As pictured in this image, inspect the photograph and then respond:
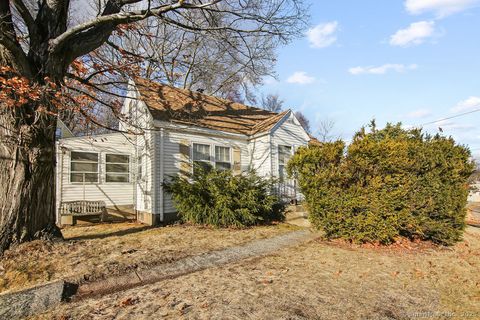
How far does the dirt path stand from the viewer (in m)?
4.00

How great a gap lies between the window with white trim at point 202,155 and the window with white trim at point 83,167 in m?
4.05

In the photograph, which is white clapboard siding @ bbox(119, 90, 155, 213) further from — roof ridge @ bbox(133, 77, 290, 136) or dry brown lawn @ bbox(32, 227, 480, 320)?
dry brown lawn @ bbox(32, 227, 480, 320)

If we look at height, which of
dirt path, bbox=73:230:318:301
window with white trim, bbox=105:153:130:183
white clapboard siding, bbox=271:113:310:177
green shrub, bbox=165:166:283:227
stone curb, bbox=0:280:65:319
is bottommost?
dirt path, bbox=73:230:318:301

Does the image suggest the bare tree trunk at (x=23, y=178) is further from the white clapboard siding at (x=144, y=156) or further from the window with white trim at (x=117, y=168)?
the window with white trim at (x=117, y=168)

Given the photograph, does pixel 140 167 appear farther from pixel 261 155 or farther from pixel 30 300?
pixel 30 300

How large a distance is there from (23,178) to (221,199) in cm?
516

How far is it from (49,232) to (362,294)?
6.38 metres

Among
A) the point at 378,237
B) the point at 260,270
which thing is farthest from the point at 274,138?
the point at 260,270

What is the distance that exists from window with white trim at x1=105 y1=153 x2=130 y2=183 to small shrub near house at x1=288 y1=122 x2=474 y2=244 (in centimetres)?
796

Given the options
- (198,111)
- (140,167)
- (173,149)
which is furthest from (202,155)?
(140,167)

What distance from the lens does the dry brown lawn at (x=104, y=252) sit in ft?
14.4

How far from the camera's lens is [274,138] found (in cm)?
1205

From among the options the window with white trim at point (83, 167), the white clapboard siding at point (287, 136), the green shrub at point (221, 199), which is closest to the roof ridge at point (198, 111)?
the white clapboard siding at point (287, 136)

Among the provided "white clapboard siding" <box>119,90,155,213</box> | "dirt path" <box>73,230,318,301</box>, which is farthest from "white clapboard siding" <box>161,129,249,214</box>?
"dirt path" <box>73,230,318,301</box>
